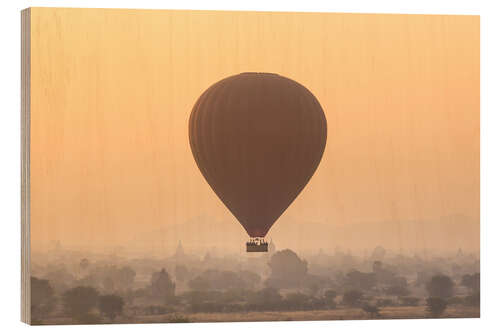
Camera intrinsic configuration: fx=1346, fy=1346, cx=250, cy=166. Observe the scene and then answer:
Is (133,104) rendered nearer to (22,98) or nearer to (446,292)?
(22,98)

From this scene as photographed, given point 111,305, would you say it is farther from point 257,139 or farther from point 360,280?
point 360,280

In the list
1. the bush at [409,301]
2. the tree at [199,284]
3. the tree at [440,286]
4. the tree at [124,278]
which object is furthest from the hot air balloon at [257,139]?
the tree at [440,286]

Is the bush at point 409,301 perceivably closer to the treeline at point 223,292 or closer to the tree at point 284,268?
the treeline at point 223,292

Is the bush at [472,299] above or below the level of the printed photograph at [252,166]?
below

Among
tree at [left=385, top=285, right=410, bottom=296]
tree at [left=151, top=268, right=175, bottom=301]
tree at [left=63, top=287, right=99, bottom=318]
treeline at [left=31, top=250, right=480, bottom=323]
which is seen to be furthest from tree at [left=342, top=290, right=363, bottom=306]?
tree at [left=63, top=287, right=99, bottom=318]

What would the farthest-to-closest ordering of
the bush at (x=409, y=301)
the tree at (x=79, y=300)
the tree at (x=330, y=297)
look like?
the bush at (x=409, y=301)
the tree at (x=330, y=297)
the tree at (x=79, y=300)

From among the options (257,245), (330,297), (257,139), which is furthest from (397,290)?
(257,139)
